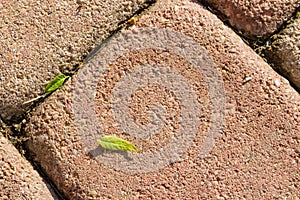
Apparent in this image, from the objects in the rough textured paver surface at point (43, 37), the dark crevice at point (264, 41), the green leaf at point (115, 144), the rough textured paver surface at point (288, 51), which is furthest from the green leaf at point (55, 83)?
the rough textured paver surface at point (288, 51)

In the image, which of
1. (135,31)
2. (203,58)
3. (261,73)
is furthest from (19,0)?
(261,73)

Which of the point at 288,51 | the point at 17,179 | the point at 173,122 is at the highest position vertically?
the point at 288,51

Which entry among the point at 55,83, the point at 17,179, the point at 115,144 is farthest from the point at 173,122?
the point at 17,179

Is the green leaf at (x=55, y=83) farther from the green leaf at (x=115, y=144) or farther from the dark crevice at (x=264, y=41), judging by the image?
the dark crevice at (x=264, y=41)

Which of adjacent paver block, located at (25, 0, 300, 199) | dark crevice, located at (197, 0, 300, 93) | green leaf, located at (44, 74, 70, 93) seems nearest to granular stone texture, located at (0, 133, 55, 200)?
adjacent paver block, located at (25, 0, 300, 199)

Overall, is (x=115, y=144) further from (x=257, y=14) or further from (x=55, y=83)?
(x=257, y=14)

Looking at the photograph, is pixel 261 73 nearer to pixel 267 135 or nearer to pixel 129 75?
pixel 267 135
